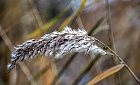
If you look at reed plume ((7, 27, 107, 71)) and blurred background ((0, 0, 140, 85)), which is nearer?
reed plume ((7, 27, 107, 71))

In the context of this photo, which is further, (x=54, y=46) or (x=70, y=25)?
(x=70, y=25)

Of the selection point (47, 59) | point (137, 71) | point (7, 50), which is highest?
point (7, 50)

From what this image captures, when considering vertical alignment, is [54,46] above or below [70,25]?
below

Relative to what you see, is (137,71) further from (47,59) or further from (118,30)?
(47,59)

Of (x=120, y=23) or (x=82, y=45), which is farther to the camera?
(x=120, y=23)

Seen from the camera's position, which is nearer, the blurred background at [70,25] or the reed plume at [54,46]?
the reed plume at [54,46]

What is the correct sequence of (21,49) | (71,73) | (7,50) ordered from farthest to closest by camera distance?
(71,73)
(7,50)
(21,49)

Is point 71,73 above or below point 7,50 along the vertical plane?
below

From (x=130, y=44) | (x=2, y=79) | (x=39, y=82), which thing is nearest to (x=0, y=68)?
(x=2, y=79)
